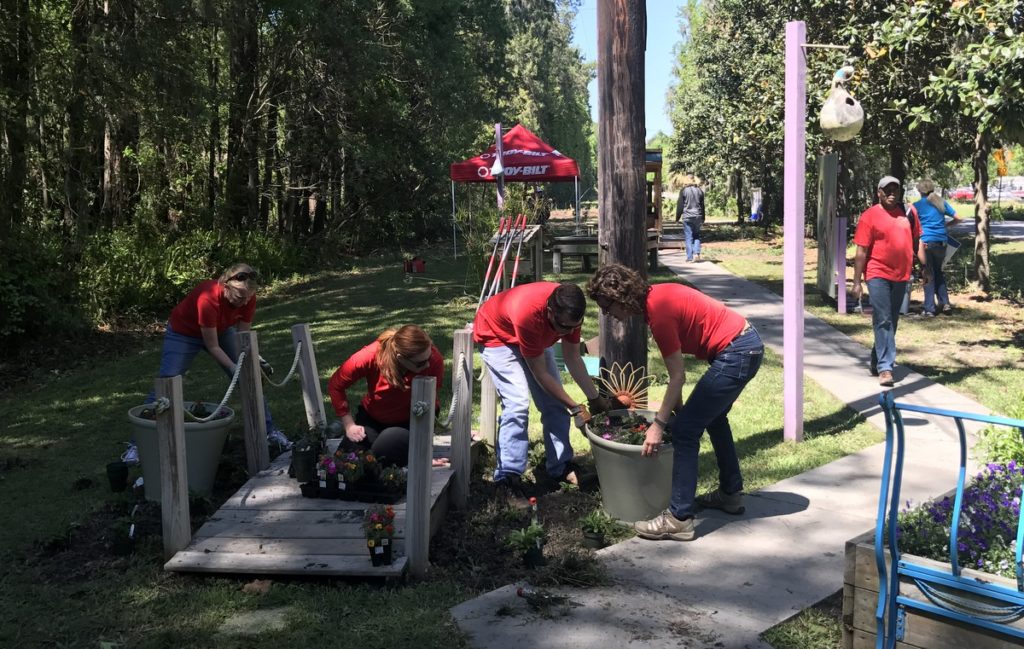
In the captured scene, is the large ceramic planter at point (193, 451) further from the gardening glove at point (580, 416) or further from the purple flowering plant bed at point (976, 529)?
the purple flowering plant bed at point (976, 529)

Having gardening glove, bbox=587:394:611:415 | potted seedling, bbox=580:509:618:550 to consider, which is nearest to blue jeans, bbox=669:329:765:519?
potted seedling, bbox=580:509:618:550

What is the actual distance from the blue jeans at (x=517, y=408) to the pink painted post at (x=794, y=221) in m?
1.94

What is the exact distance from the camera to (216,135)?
750 inches

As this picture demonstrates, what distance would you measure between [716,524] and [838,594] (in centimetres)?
99

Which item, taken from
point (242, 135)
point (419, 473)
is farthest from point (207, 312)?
point (242, 135)

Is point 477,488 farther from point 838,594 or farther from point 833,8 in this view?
point 833,8

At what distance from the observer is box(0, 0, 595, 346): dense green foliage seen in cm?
1251

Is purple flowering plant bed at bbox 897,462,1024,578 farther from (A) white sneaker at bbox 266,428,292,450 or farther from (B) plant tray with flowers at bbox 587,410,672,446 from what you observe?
(A) white sneaker at bbox 266,428,292,450

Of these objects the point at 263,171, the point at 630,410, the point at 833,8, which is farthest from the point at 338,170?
the point at 630,410

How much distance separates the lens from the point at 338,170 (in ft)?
80.2

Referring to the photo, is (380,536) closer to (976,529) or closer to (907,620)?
(907,620)

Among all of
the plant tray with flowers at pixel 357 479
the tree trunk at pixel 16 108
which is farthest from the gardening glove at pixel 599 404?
the tree trunk at pixel 16 108

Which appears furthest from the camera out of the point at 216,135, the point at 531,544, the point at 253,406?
the point at 216,135

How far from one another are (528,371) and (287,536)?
1715mm
